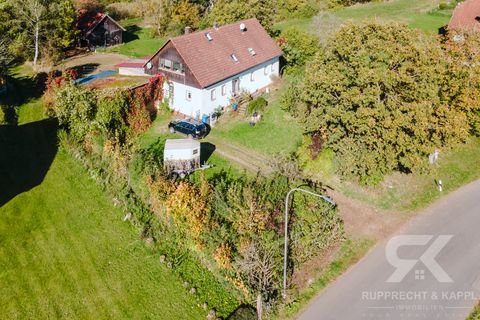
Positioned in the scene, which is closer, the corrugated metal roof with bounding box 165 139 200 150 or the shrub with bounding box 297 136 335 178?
the corrugated metal roof with bounding box 165 139 200 150

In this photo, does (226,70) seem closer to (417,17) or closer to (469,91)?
(469,91)

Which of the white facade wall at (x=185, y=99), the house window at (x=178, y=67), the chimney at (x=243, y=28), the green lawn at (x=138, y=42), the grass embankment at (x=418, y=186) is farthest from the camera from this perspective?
the green lawn at (x=138, y=42)

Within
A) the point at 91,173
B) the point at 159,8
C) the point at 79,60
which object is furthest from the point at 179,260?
the point at 159,8

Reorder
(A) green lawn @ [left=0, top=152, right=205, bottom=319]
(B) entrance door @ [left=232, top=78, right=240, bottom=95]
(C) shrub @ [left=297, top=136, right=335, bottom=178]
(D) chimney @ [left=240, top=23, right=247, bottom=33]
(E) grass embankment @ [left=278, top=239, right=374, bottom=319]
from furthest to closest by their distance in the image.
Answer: (D) chimney @ [left=240, top=23, right=247, bottom=33] → (B) entrance door @ [left=232, top=78, right=240, bottom=95] → (C) shrub @ [left=297, top=136, right=335, bottom=178] → (A) green lawn @ [left=0, top=152, right=205, bottom=319] → (E) grass embankment @ [left=278, top=239, right=374, bottom=319]

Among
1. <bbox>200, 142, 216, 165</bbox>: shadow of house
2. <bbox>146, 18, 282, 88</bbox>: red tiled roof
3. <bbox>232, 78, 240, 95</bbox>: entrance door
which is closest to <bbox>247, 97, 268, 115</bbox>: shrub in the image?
<bbox>232, 78, 240, 95</bbox>: entrance door

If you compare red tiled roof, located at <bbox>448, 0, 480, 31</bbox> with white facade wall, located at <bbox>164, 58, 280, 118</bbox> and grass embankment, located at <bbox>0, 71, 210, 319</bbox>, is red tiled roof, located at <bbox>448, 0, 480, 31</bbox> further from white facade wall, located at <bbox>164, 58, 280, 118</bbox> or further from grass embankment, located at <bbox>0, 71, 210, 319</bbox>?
grass embankment, located at <bbox>0, 71, 210, 319</bbox>

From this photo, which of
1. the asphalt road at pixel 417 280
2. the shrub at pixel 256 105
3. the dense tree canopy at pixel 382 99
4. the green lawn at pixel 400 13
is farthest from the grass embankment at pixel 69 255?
the green lawn at pixel 400 13

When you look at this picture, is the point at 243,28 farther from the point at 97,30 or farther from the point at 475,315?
the point at 475,315

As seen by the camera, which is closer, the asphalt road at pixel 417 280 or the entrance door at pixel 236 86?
the asphalt road at pixel 417 280

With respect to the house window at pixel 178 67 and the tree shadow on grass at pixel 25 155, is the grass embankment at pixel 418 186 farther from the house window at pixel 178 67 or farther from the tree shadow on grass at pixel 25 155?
the tree shadow on grass at pixel 25 155
